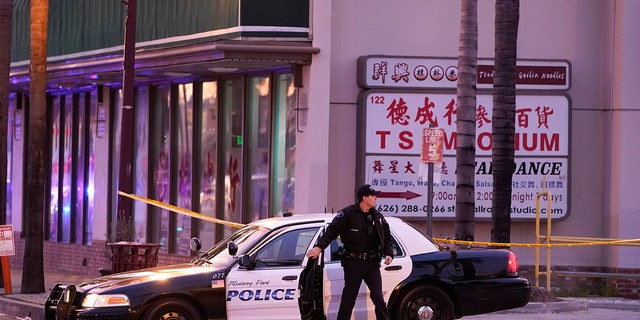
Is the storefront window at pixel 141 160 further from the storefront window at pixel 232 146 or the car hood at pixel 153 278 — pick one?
the car hood at pixel 153 278

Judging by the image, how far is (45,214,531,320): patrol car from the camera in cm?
1399

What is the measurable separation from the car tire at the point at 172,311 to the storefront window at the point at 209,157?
11808 mm

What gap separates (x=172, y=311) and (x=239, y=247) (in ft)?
3.51

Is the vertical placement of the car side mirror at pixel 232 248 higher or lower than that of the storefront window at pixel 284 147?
lower

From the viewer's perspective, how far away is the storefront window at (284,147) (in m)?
23.7

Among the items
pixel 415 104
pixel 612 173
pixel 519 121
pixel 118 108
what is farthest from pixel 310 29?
pixel 118 108

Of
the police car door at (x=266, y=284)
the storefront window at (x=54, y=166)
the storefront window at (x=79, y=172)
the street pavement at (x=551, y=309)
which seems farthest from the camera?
the storefront window at (x=54, y=166)

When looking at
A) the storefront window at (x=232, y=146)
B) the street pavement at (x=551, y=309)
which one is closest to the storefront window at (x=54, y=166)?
the storefront window at (x=232, y=146)

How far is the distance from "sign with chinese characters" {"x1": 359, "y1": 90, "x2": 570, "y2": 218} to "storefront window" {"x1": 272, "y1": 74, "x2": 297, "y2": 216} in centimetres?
155

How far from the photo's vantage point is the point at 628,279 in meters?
22.8

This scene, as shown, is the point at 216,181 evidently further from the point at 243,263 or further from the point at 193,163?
the point at 243,263

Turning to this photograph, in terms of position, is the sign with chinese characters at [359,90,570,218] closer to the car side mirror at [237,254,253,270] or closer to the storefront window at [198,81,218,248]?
the storefront window at [198,81,218,248]

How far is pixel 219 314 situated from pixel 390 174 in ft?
30.2

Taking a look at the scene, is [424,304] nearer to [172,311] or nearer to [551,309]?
[172,311]
